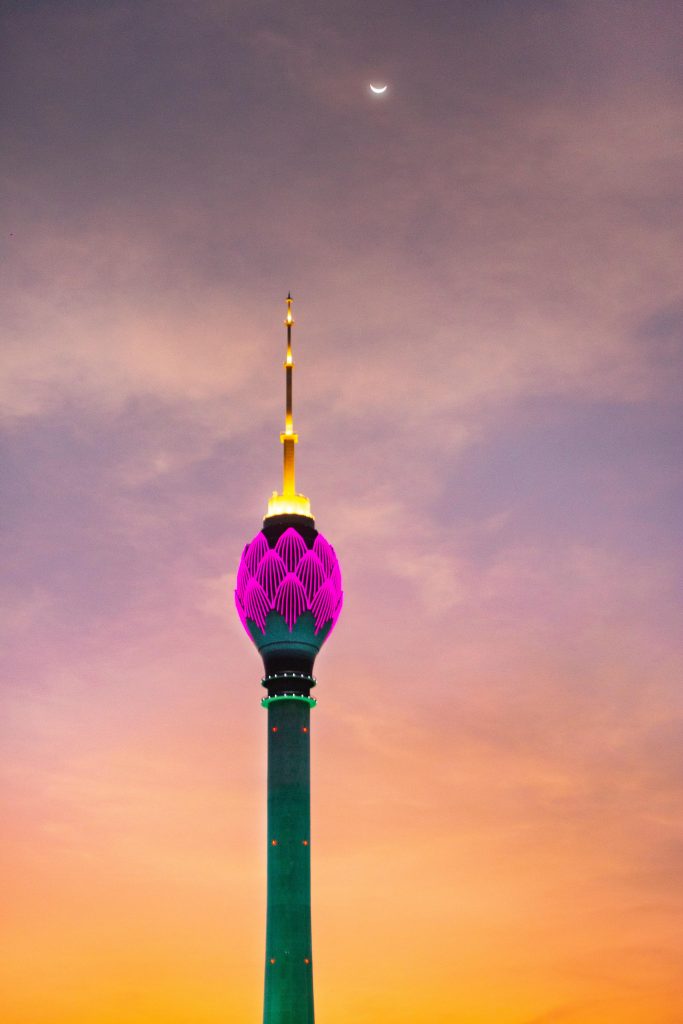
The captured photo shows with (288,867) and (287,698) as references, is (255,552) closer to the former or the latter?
(287,698)

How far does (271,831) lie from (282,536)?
38.5 metres

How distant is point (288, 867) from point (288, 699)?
A: 20.8 m

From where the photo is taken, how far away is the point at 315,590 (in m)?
188

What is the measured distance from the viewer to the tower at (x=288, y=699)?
173 metres

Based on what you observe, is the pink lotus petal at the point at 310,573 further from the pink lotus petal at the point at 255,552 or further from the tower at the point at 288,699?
the pink lotus petal at the point at 255,552

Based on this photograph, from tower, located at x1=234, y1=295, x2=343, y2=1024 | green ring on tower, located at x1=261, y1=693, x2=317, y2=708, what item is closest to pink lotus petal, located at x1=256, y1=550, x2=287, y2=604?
tower, located at x1=234, y1=295, x2=343, y2=1024

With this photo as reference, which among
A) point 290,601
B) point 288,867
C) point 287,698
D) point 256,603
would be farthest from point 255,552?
point 288,867

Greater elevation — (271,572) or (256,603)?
(271,572)

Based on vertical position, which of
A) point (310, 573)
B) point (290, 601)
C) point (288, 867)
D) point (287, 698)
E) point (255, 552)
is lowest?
point (288, 867)

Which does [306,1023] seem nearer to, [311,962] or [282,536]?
[311,962]

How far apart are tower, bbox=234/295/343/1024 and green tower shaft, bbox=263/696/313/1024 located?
0.39ft

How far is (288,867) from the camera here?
177 m

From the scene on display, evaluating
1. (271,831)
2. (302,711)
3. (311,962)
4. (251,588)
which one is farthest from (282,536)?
(311,962)

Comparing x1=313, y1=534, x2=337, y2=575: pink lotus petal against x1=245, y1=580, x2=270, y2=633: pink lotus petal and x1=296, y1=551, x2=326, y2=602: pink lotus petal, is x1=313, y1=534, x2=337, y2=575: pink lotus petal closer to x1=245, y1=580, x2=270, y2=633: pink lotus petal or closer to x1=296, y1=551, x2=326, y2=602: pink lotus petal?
x1=296, y1=551, x2=326, y2=602: pink lotus petal
